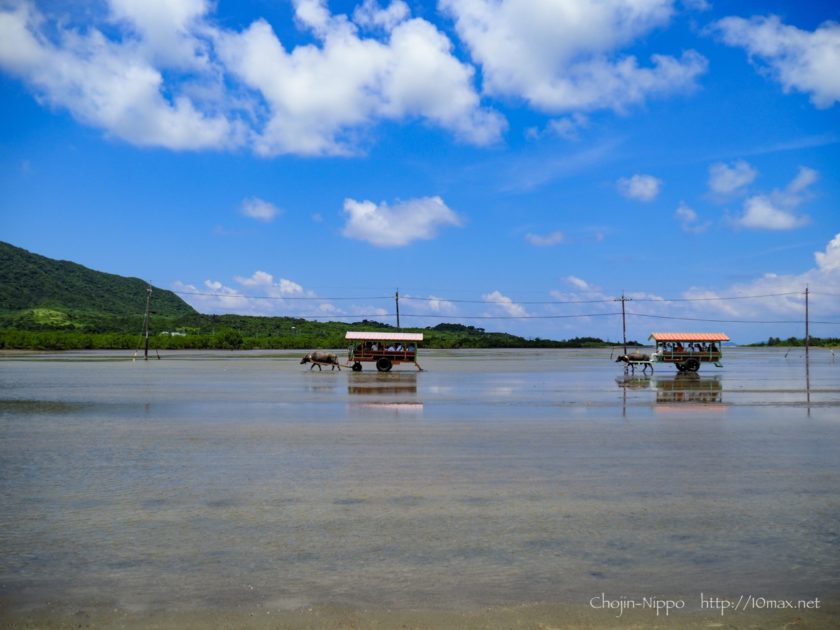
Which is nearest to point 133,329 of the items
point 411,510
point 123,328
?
point 123,328

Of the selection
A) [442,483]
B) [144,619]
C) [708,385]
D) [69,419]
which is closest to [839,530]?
[442,483]

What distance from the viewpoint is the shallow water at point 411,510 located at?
548cm

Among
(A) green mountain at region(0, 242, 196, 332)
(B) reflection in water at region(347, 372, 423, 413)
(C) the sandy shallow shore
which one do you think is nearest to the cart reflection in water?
(B) reflection in water at region(347, 372, 423, 413)

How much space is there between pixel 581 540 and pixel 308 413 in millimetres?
12289

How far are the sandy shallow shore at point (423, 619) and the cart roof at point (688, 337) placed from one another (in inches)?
1587

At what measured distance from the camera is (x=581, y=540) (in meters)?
6.55

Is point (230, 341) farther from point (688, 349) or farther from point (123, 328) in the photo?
point (688, 349)

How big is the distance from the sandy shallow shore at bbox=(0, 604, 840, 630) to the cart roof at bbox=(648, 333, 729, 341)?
40300 mm

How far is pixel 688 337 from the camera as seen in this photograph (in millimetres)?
43375

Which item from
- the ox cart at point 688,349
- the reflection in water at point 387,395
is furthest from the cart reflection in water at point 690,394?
the ox cart at point 688,349

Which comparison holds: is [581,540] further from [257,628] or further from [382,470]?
[382,470]

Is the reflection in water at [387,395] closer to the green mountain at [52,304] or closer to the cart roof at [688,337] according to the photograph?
the cart roof at [688,337]

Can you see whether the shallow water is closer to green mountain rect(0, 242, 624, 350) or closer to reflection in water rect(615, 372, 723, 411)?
reflection in water rect(615, 372, 723, 411)

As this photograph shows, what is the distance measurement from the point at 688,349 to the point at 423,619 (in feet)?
139
